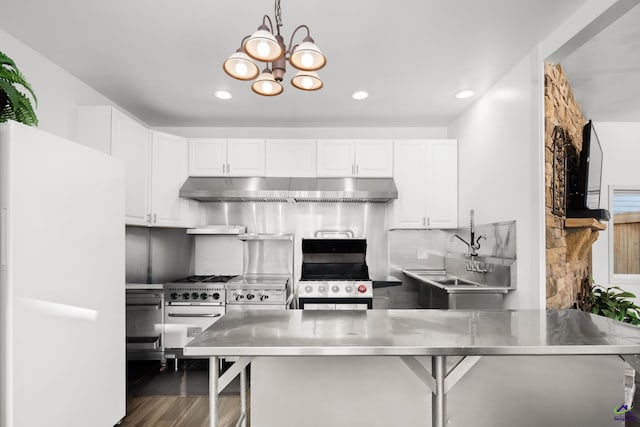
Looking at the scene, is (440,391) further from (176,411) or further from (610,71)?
(610,71)

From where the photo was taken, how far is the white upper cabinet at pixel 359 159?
4.03m

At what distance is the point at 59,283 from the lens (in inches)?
74.2

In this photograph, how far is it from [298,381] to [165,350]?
2.21 m

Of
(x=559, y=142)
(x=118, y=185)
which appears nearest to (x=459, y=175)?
(x=559, y=142)

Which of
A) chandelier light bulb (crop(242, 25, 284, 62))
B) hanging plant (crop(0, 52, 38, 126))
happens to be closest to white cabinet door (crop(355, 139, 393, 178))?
chandelier light bulb (crop(242, 25, 284, 62))

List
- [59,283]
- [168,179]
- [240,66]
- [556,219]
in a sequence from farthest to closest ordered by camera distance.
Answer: [168,179] < [556,219] < [59,283] < [240,66]

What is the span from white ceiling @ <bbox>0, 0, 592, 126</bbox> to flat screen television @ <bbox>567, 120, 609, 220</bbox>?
899 mm

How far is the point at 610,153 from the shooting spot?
4.12 meters

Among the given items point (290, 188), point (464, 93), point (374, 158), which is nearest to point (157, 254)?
point (290, 188)

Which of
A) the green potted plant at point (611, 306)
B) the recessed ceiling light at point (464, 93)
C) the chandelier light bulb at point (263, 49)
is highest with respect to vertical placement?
the recessed ceiling light at point (464, 93)

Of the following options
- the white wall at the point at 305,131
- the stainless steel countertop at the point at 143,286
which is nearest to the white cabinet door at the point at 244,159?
the white wall at the point at 305,131

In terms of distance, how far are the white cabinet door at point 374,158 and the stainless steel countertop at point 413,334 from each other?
87.7 inches

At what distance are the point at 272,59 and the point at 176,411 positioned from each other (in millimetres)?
2614

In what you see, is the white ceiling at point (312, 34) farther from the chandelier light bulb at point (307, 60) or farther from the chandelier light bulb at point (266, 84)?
the chandelier light bulb at point (307, 60)
